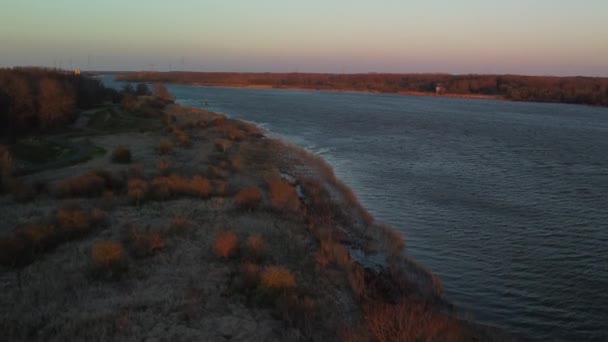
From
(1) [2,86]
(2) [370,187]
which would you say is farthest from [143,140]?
(2) [370,187]

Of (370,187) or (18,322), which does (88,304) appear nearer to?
(18,322)

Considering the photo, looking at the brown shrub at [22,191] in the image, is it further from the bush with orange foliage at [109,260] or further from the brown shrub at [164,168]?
the bush with orange foliage at [109,260]

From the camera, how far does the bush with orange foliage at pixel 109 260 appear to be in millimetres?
10883

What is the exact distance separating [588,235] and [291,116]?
53.4 metres

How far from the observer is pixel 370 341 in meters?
8.16

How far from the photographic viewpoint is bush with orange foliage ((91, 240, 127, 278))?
35.7 ft

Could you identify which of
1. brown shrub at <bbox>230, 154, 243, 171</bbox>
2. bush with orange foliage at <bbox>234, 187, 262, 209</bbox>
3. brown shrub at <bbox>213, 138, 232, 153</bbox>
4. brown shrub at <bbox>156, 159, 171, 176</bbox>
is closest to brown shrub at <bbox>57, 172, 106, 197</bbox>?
brown shrub at <bbox>156, 159, 171, 176</bbox>

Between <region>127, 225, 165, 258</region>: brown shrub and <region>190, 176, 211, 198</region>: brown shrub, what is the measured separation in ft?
17.2

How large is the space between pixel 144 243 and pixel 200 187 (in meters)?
6.69

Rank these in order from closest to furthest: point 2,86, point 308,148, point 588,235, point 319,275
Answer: point 319,275
point 588,235
point 2,86
point 308,148

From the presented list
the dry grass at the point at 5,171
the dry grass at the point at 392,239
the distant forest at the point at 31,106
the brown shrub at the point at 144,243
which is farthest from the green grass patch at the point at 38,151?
the dry grass at the point at 392,239

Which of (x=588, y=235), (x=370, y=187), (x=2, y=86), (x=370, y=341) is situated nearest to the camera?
(x=370, y=341)

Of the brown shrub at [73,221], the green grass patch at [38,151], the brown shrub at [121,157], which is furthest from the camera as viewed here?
the green grass patch at [38,151]

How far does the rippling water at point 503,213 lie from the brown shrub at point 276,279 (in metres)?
4.36
